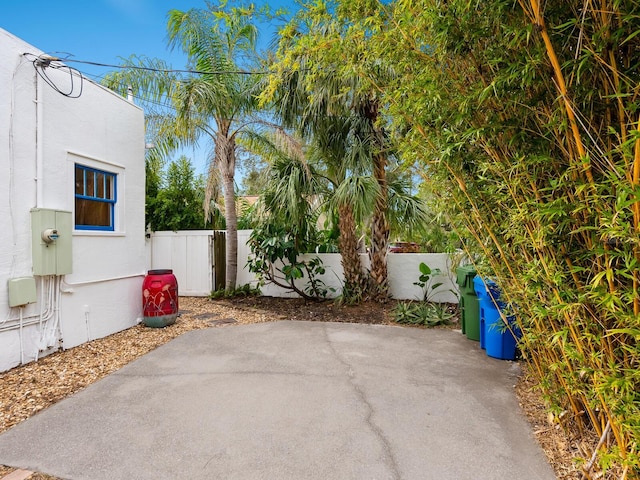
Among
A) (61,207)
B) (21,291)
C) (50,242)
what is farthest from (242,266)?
(21,291)

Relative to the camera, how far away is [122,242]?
210 inches

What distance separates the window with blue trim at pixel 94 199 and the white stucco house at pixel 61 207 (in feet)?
0.05

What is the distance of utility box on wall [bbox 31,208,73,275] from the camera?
12.8 feet

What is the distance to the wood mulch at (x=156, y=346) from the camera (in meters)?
2.56

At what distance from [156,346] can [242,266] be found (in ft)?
12.2

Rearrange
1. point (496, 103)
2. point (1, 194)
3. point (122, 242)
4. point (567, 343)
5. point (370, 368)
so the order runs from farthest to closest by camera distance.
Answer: point (122, 242) → point (370, 368) → point (1, 194) → point (496, 103) → point (567, 343)

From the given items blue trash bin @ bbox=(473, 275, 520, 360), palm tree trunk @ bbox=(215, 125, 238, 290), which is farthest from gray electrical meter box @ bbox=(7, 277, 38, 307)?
blue trash bin @ bbox=(473, 275, 520, 360)

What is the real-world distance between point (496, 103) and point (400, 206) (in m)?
4.13

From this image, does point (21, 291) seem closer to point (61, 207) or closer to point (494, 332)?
point (61, 207)

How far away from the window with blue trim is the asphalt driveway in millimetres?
2207

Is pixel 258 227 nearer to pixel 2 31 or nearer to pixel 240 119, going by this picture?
pixel 240 119

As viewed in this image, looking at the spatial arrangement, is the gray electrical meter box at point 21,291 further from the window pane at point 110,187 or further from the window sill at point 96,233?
the window pane at point 110,187

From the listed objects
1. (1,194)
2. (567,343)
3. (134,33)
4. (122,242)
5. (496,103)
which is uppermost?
(134,33)

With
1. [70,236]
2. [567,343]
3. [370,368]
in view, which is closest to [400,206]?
[370,368]
